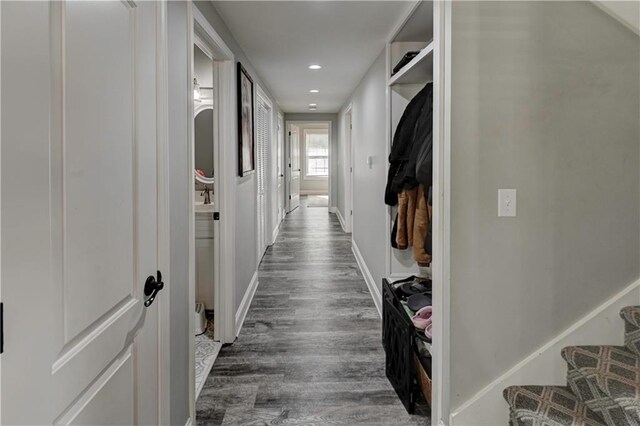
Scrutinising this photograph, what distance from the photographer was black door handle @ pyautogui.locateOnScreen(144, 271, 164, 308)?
53.4 inches

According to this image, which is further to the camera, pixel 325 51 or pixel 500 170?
pixel 325 51

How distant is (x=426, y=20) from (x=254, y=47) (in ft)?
4.80

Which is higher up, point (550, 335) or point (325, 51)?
point (325, 51)

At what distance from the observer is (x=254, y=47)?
138 inches

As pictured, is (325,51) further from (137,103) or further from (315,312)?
(137,103)

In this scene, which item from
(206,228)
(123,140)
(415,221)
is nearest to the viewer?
(123,140)

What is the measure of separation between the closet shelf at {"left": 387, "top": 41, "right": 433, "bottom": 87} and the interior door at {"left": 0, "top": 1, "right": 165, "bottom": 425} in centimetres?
150

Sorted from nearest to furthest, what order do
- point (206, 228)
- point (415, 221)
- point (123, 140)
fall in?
1. point (123, 140)
2. point (415, 221)
3. point (206, 228)

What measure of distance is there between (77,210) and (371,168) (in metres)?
3.41

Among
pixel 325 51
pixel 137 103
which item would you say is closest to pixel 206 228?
pixel 325 51

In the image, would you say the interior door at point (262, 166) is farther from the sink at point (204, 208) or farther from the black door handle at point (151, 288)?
the black door handle at point (151, 288)

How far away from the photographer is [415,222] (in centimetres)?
265

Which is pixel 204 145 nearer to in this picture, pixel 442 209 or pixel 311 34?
pixel 311 34

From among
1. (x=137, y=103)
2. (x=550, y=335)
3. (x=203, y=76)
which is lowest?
(x=550, y=335)
